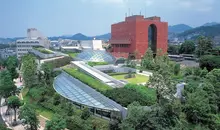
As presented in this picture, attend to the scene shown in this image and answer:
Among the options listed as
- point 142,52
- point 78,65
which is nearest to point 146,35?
point 142,52

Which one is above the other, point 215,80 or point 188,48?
point 188,48

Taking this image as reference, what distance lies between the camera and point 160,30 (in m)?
70.2

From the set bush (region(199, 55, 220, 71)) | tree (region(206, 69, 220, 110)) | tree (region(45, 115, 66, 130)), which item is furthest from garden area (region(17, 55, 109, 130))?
bush (region(199, 55, 220, 71))

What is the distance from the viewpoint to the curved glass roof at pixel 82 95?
82.9ft

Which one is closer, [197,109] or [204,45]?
[197,109]

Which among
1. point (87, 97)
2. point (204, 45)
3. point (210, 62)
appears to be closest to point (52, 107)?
point (87, 97)

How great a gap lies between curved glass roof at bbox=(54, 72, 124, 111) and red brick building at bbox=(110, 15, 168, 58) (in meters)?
31.7

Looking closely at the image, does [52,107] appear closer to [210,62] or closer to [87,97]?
[87,97]

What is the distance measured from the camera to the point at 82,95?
28.6 metres

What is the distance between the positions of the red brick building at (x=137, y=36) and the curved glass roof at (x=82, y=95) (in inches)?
1250

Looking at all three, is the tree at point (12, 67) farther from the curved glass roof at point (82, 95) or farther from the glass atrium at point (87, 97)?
the glass atrium at point (87, 97)

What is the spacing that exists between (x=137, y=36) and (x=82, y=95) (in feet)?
134

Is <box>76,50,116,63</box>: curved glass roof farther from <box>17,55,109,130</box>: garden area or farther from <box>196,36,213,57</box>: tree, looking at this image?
<box>196,36,213,57</box>: tree

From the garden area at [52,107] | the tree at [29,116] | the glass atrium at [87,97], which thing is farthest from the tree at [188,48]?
the tree at [29,116]
